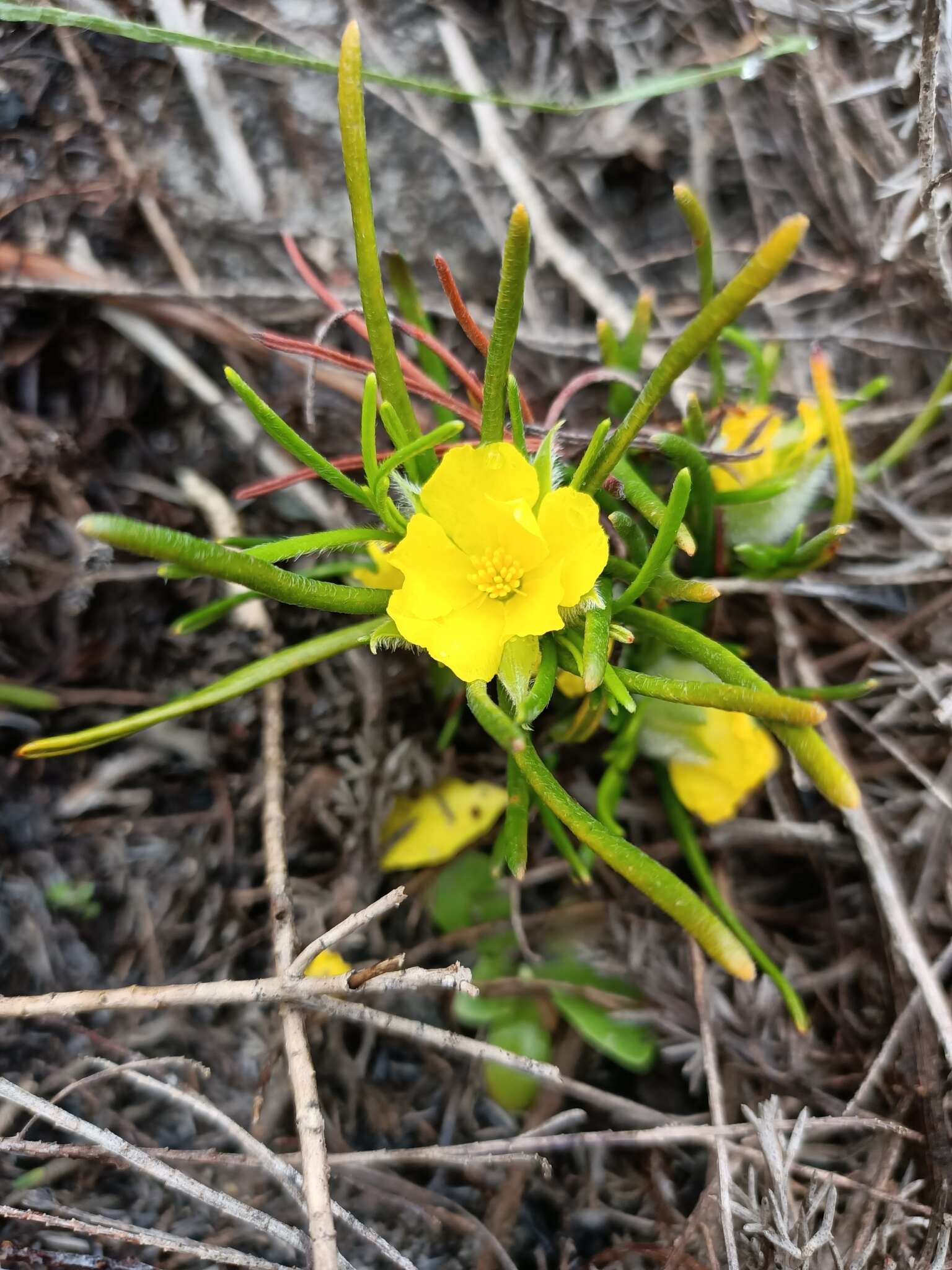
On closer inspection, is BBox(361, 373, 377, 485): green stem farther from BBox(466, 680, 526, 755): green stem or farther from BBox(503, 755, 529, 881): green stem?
BBox(503, 755, 529, 881): green stem

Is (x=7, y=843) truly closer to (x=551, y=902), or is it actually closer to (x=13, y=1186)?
(x=13, y=1186)

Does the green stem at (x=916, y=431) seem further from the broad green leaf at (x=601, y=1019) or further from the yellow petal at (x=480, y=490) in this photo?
the broad green leaf at (x=601, y=1019)

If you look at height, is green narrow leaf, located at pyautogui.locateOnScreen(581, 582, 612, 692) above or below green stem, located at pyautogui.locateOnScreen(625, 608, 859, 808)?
above

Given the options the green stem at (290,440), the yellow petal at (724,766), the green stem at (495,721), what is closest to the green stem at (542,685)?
the green stem at (495,721)

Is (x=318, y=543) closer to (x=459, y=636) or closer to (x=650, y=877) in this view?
(x=459, y=636)

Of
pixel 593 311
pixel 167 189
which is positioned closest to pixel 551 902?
pixel 593 311

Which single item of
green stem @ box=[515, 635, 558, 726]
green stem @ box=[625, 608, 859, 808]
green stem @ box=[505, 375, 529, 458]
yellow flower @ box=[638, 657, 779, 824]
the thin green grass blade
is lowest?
yellow flower @ box=[638, 657, 779, 824]

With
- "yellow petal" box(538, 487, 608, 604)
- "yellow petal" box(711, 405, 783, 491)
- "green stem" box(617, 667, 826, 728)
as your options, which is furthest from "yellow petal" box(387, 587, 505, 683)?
"yellow petal" box(711, 405, 783, 491)

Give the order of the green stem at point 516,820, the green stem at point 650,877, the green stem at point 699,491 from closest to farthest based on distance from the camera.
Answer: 1. the green stem at point 650,877
2. the green stem at point 516,820
3. the green stem at point 699,491
